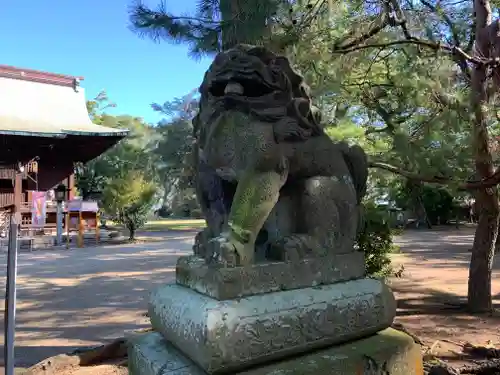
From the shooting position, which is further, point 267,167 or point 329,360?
point 267,167

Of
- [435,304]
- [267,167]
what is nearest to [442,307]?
[435,304]

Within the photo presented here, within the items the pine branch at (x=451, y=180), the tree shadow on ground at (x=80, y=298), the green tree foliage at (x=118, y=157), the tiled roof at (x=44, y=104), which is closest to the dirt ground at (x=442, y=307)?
the pine branch at (x=451, y=180)

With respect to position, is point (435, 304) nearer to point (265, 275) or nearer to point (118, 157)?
point (265, 275)

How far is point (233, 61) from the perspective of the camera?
142cm

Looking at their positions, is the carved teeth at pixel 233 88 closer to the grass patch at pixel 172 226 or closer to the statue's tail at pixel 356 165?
the statue's tail at pixel 356 165

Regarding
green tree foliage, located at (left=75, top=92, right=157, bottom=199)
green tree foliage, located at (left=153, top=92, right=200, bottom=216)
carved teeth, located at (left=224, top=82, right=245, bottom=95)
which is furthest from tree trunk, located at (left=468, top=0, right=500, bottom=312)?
green tree foliage, located at (left=153, top=92, right=200, bottom=216)

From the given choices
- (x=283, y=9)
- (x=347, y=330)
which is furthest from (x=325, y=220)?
(x=283, y=9)

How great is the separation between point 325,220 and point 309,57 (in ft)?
8.05

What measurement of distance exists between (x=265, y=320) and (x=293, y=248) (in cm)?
26

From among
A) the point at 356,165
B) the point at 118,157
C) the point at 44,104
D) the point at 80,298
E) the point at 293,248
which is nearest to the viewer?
the point at 293,248

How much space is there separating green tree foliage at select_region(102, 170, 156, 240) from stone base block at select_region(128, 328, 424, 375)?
14208 mm

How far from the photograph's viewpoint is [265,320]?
3.90 ft

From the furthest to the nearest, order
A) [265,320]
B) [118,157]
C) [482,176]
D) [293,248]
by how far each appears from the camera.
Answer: [118,157] → [482,176] → [293,248] → [265,320]

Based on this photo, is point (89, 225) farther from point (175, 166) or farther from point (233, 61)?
point (233, 61)
